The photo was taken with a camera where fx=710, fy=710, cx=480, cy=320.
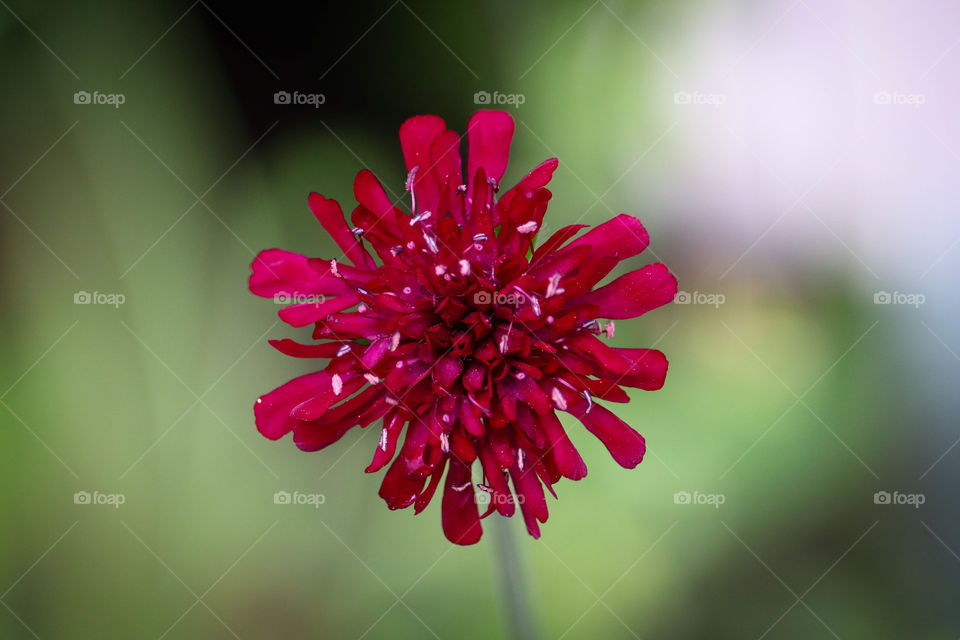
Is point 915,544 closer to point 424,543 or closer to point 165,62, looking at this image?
point 424,543

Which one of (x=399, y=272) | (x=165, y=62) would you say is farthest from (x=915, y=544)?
(x=165, y=62)
